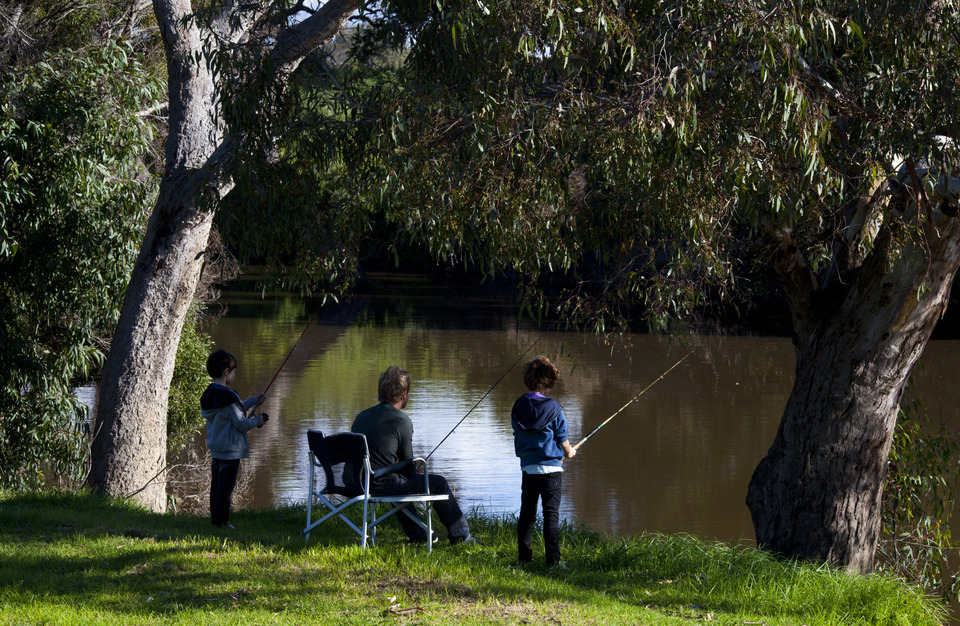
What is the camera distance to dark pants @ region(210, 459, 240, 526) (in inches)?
230

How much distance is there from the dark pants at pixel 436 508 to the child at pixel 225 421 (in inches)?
36.8

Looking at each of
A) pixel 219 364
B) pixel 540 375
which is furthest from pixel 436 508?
pixel 219 364

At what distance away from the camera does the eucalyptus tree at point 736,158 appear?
492cm

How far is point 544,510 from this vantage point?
505cm

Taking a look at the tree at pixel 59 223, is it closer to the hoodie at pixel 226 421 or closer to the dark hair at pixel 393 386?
the hoodie at pixel 226 421

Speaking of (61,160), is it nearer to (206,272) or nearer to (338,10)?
(338,10)

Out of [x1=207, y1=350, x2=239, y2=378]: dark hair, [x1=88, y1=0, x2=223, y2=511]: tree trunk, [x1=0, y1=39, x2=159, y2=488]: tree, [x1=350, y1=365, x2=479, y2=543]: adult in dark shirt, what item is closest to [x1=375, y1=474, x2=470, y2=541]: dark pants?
[x1=350, y1=365, x2=479, y2=543]: adult in dark shirt

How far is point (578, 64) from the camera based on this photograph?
5.41 metres

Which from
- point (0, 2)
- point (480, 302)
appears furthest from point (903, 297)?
point (480, 302)

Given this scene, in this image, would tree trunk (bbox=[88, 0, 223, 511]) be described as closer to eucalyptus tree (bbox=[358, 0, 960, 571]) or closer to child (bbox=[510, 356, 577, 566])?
eucalyptus tree (bbox=[358, 0, 960, 571])

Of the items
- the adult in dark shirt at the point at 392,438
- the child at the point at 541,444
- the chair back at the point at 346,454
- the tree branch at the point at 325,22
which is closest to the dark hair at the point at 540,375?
the child at the point at 541,444

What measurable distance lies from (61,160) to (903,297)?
6.44 m

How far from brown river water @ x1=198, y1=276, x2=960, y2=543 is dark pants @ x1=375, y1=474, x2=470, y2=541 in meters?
1.64

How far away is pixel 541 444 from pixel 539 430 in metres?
0.07
